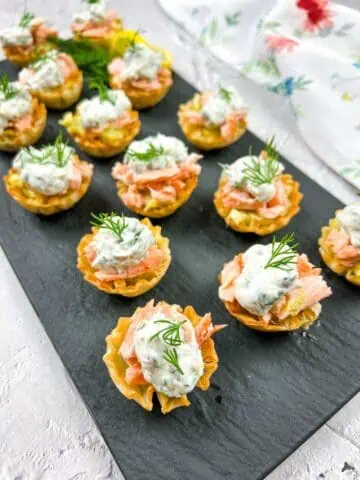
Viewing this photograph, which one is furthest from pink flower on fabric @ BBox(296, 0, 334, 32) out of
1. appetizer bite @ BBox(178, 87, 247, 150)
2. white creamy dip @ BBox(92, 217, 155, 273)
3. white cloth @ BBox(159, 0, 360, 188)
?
white creamy dip @ BBox(92, 217, 155, 273)

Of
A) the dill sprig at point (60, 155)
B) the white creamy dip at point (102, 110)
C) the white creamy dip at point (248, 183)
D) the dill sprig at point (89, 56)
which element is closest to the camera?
the white creamy dip at point (248, 183)

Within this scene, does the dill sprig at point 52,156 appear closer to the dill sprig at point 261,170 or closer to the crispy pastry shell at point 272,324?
the dill sprig at point 261,170

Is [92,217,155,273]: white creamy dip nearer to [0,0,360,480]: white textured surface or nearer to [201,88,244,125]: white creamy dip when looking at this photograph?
[0,0,360,480]: white textured surface

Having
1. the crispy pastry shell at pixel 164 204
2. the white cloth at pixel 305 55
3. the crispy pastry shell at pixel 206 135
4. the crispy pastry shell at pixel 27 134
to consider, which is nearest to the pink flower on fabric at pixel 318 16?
the white cloth at pixel 305 55

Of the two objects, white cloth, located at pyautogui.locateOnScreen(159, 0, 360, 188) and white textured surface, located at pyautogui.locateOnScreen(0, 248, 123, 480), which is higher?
white cloth, located at pyautogui.locateOnScreen(159, 0, 360, 188)

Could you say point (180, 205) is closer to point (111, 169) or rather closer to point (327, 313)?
point (111, 169)

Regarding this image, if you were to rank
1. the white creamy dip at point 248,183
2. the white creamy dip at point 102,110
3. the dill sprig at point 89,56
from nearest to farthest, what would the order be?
the white creamy dip at point 248,183
the white creamy dip at point 102,110
the dill sprig at point 89,56
